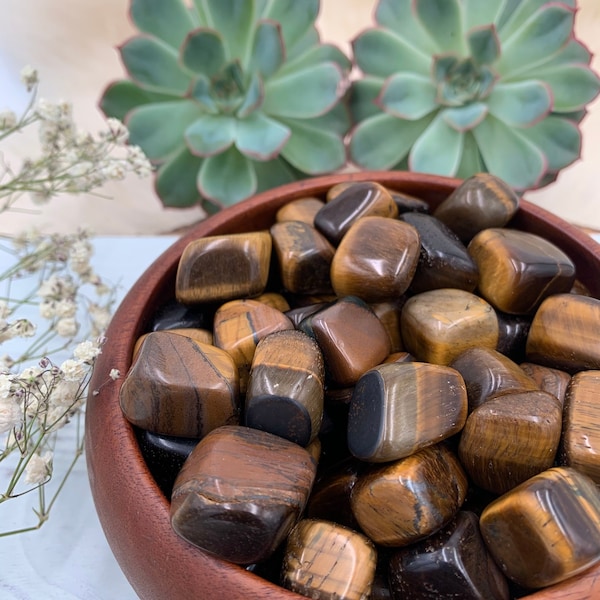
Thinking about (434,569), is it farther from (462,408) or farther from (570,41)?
(570,41)

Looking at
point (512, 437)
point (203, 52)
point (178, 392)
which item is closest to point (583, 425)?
point (512, 437)

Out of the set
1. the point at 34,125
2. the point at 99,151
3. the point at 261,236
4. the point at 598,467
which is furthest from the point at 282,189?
the point at 34,125

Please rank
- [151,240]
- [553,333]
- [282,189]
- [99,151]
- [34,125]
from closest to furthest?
[553,333]
[282,189]
[99,151]
[151,240]
[34,125]

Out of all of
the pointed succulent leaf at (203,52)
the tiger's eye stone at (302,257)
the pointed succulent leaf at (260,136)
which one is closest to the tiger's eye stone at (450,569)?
the tiger's eye stone at (302,257)

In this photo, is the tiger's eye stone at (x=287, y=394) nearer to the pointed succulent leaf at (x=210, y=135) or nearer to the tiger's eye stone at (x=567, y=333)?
the tiger's eye stone at (x=567, y=333)

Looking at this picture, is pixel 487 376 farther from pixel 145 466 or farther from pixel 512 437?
pixel 145 466

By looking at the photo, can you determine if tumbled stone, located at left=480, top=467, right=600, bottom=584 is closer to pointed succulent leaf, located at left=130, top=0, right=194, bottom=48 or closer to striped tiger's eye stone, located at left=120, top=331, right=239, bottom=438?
striped tiger's eye stone, located at left=120, top=331, right=239, bottom=438
